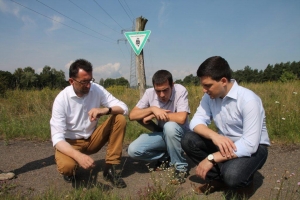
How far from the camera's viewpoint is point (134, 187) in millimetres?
2887

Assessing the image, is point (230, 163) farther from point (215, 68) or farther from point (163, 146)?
point (163, 146)

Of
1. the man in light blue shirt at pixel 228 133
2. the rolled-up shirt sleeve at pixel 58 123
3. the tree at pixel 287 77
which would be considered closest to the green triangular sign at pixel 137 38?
the rolled-up shirt sleeve at pixel 58 123

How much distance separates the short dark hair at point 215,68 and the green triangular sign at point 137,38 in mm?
3792

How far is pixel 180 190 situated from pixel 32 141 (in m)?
3.68

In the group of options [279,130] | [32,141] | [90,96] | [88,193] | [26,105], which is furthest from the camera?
[26,105]

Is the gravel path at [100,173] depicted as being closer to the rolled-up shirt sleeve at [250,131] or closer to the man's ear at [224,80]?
the rolled-up shirt sleeve at [250,131]

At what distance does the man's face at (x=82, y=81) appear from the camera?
295 cm

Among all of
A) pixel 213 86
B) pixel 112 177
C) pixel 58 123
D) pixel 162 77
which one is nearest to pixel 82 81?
pixel 58 123

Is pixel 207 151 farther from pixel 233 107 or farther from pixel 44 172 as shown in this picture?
pixel 44 172

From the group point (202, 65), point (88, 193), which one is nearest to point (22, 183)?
point (88, 193)

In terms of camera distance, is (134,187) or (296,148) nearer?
(134,187)

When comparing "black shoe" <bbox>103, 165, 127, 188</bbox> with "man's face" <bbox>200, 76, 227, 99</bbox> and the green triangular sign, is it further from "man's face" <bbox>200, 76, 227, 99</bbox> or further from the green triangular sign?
the green triangular sign

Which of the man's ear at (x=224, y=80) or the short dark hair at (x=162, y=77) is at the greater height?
the short dark hair at (x=162, y=77)

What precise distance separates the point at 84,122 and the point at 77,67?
0.75 metres
